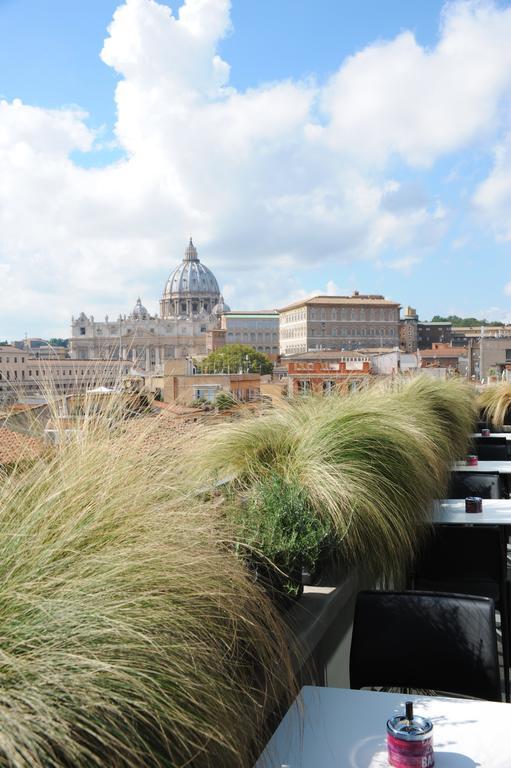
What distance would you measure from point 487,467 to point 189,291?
115233 millimetres

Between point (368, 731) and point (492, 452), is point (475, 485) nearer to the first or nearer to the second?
point (492, 452)

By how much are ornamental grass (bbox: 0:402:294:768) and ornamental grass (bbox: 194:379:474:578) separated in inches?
24.5

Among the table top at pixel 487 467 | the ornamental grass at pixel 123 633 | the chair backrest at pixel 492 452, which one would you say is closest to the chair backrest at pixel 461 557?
the ornamental grass at pixel 123 633

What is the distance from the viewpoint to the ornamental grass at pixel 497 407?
8.32 m

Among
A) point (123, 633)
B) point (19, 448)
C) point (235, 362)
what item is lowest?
point (123, 633)

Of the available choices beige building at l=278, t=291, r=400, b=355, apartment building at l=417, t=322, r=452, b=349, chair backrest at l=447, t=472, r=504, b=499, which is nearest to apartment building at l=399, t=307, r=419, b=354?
apartment building at l=417, t=322, r=452, b=349

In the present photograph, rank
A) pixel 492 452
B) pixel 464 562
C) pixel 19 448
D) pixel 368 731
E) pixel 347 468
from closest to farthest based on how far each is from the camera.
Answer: pixel 368 731 → pixel 19 448 → pixel 347 468 → pixel 464 562 → pixel 492 452

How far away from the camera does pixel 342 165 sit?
11633 mm

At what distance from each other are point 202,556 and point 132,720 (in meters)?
0.42

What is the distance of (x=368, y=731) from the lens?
1443 mm

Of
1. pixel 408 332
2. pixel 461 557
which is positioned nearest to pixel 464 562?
pixel 461 557

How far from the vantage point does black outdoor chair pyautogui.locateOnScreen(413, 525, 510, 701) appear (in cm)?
291

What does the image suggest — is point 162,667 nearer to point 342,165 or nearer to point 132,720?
point 132,720

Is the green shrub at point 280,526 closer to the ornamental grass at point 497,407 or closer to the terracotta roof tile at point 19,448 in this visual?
the terracotta roof tile at point 19,448
